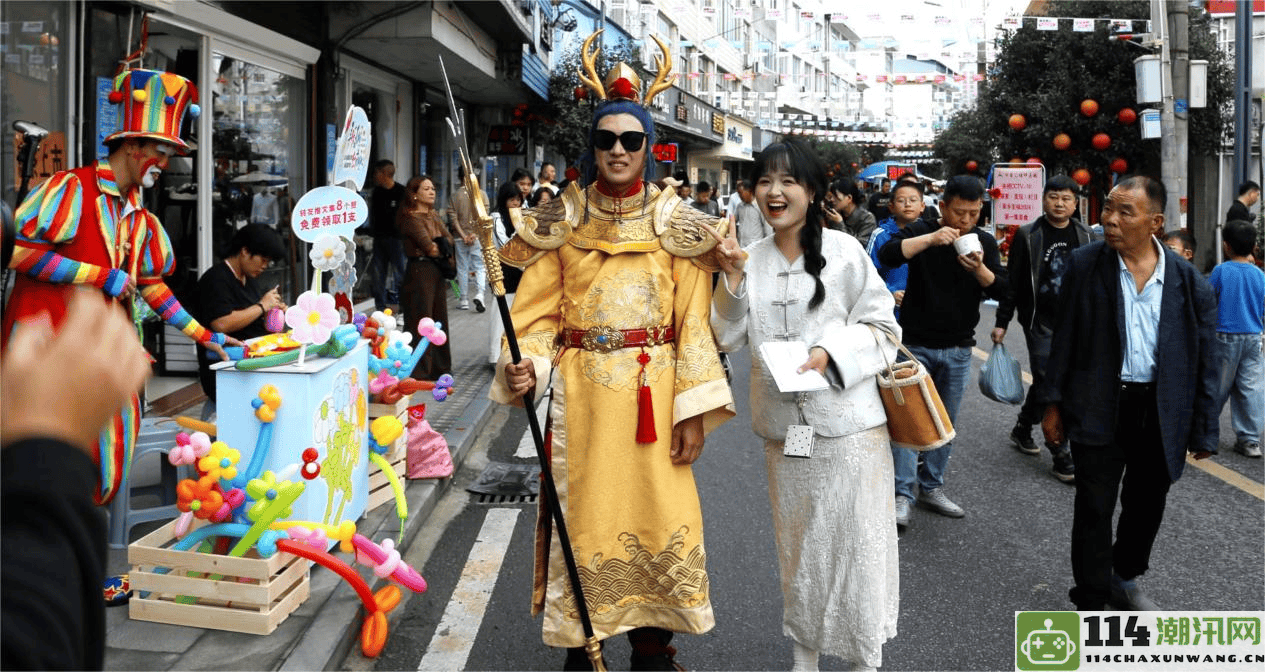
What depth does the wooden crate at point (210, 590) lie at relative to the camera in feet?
12.0

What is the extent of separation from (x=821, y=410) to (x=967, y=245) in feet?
6.38

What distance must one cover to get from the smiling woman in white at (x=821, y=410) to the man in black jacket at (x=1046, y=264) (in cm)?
298

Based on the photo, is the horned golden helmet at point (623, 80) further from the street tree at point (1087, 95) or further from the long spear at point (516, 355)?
the street tree at point (1087, 95)

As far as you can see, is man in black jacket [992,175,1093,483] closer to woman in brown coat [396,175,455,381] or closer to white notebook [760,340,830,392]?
white notebook [760,340,830,392]

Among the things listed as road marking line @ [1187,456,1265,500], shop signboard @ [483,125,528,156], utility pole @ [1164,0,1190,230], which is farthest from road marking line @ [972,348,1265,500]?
shop signboard @ [483,125,528,156]

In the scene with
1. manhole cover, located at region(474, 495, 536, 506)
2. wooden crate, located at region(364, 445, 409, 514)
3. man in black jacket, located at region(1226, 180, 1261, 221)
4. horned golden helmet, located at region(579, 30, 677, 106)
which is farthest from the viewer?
man in black jacket, located at region(1226, 180, 1261, 221)

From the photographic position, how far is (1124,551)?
4.25 metres

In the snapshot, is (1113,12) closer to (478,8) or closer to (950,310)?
(478,8)

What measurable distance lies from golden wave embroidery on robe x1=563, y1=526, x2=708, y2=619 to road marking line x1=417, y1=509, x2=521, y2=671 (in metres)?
0.63

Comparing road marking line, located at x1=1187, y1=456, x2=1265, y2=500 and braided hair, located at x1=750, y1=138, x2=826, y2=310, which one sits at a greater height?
braided hair, located at x1=750, y1=138, x2=826, y2=310

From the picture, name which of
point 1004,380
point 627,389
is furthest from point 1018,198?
point 627,389

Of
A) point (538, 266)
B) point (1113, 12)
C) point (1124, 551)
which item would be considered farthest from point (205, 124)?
point (1113, 12)

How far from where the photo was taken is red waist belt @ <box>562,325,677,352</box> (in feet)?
11.2

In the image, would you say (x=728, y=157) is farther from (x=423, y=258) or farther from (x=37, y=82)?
(x=37, y=82)
